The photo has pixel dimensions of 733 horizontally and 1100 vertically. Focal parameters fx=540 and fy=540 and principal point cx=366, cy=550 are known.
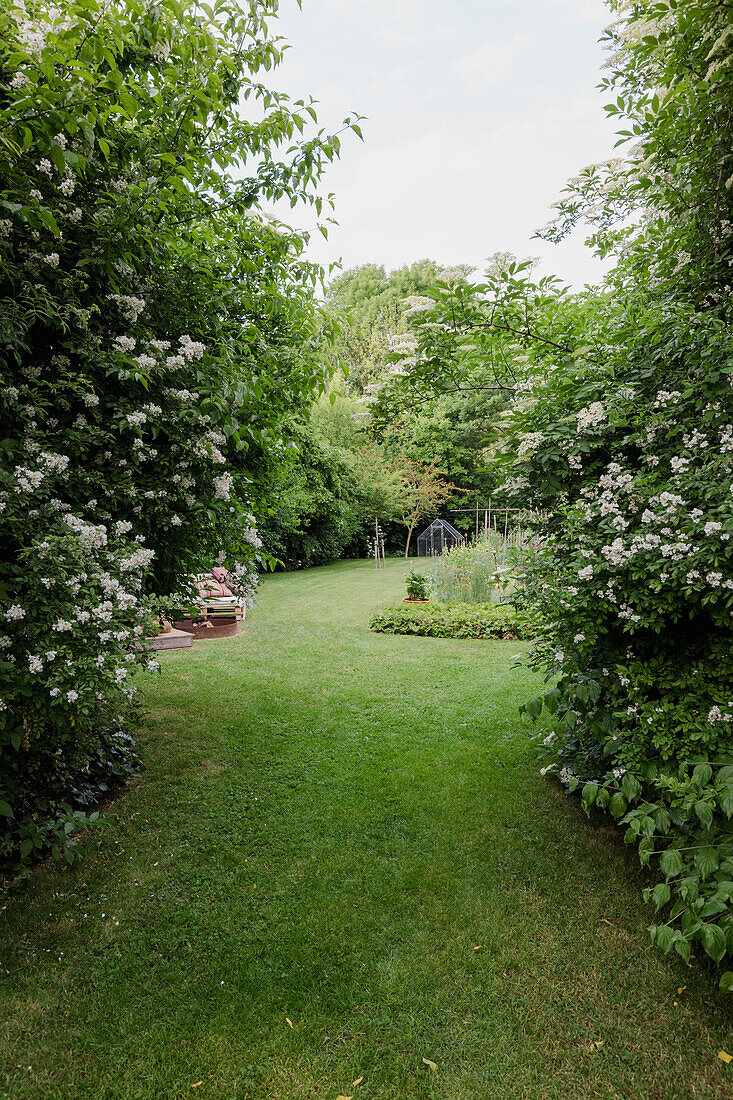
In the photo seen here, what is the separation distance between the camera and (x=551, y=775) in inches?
152

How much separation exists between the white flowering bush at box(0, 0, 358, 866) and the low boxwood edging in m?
5.32

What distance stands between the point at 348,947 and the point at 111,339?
9.64 ft

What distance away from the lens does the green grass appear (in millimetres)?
1833

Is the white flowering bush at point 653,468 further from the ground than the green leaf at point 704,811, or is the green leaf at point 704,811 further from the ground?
the white flowering bush at point 653,468

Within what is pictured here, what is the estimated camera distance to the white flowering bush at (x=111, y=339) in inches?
78.7

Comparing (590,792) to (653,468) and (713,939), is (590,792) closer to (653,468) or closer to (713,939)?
(713,939)

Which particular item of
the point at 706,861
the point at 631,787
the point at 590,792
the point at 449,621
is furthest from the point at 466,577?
the point at 706,861

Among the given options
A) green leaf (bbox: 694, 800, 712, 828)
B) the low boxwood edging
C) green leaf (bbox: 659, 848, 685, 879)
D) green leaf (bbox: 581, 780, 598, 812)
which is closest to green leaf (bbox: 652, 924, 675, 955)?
green leaf (bbox: 659, 848, 685, 879)

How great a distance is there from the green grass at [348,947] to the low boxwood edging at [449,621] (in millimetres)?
3691

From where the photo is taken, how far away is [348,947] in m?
2.37

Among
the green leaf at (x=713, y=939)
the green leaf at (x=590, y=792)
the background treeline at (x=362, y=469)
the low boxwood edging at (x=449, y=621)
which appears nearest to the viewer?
the green leaf at (x=713, y=939)

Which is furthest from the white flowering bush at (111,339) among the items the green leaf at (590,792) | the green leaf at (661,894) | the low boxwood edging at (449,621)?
the low boxwood edging at (449,621)

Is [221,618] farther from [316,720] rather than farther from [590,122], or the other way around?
[590,122]

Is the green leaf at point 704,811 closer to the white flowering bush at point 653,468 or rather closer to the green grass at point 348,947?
the white flowering bush at point 653,468
